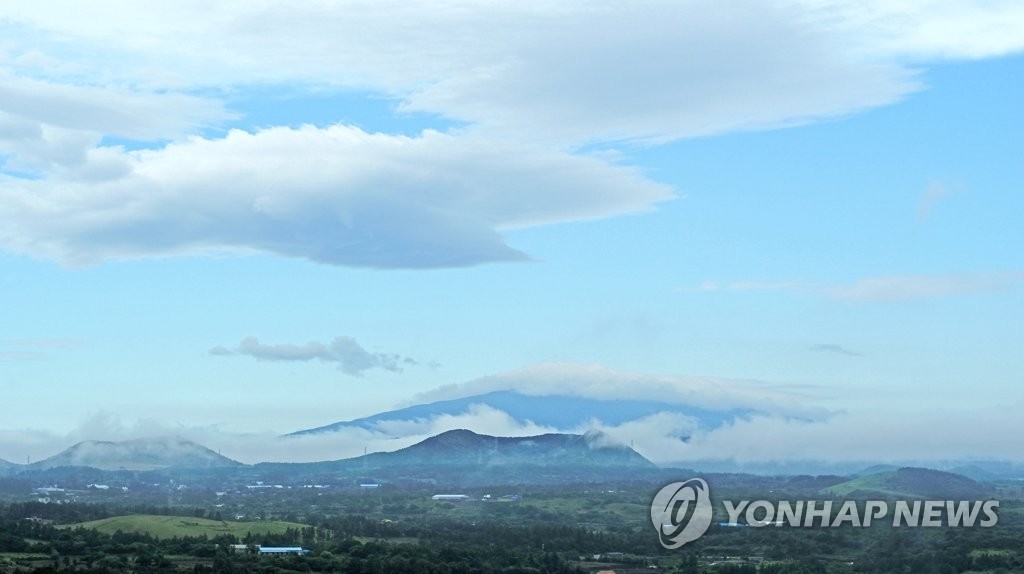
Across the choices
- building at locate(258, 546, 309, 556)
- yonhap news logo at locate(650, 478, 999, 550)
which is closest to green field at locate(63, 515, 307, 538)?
building at locate(258, 546, 309, 556)

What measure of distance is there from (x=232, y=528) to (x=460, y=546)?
122 feet

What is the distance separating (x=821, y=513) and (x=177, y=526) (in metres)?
121

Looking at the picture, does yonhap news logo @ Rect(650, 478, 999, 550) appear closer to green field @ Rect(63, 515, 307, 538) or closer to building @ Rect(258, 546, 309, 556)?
building @ Rect(258, 546, 309, 556)

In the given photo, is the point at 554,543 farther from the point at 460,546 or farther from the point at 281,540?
the point at 281,540

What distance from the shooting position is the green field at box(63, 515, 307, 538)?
176 meters

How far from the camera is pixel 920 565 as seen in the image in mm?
130500

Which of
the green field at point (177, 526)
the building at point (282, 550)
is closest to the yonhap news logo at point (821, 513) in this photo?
the building at point (282, 550)

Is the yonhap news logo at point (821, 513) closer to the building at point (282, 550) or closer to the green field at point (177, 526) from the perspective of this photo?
the building at point (282, 550)

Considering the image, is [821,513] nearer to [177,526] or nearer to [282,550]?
[282,550]

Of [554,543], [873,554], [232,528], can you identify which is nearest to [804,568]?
[873,554]

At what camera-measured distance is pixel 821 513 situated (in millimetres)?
79562

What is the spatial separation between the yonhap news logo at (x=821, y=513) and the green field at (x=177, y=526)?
53.6 metres

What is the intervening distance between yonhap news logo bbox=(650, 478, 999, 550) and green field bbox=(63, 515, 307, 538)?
53627mm

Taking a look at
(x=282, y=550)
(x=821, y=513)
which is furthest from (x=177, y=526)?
(x=821, y=513)
